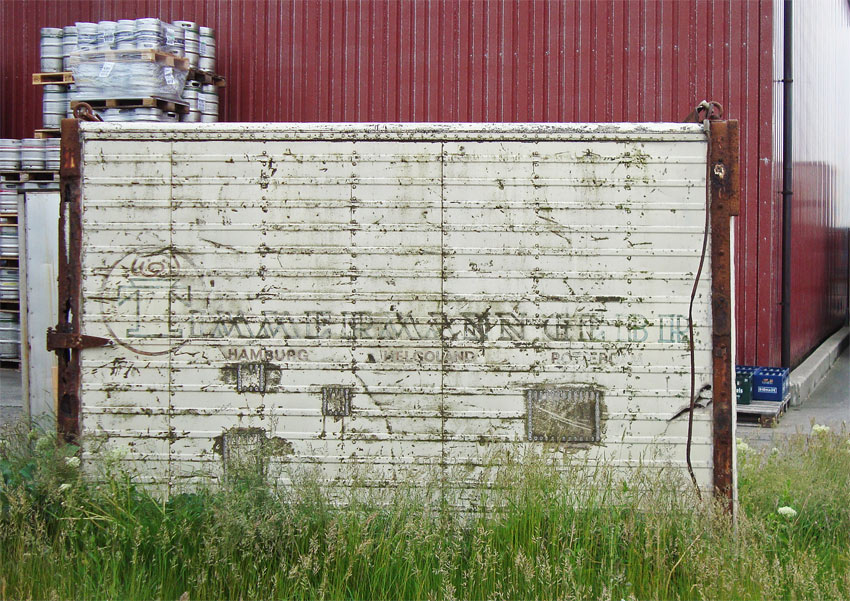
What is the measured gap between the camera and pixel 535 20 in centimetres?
1187

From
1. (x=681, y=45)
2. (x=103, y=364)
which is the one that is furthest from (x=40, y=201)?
(x=681, y=45)

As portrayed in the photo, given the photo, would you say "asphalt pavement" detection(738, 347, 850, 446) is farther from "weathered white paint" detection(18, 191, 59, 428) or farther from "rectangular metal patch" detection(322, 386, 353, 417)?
"weathered white paint" detection(18, 191, 59, 428)

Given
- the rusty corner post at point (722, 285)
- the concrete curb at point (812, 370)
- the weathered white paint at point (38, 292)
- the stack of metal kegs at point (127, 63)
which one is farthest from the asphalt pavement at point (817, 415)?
the stack of metal kegs at point (127, 63)

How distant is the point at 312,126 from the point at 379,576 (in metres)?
2.84

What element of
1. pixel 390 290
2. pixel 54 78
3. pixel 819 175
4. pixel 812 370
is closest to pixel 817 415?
pixel 812 370

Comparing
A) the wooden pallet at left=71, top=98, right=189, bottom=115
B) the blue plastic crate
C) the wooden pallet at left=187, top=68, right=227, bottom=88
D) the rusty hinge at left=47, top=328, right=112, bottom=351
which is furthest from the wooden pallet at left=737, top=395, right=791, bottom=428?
the wooden pallet at left=187, top=68, right=227, bottom=88

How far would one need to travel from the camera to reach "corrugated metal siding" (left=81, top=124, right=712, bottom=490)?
5625mm

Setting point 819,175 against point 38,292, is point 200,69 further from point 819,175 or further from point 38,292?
point 819,175

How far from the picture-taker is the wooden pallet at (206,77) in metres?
12.0

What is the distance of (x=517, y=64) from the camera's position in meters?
11.9

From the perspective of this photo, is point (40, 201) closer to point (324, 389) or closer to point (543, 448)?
point (324, 389)

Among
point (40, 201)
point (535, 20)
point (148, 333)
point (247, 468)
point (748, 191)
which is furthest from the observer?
point (535, 20)

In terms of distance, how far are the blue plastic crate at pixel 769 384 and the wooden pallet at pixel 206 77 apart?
316 inches

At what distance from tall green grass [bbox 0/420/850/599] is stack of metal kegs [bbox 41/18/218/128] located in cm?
641
